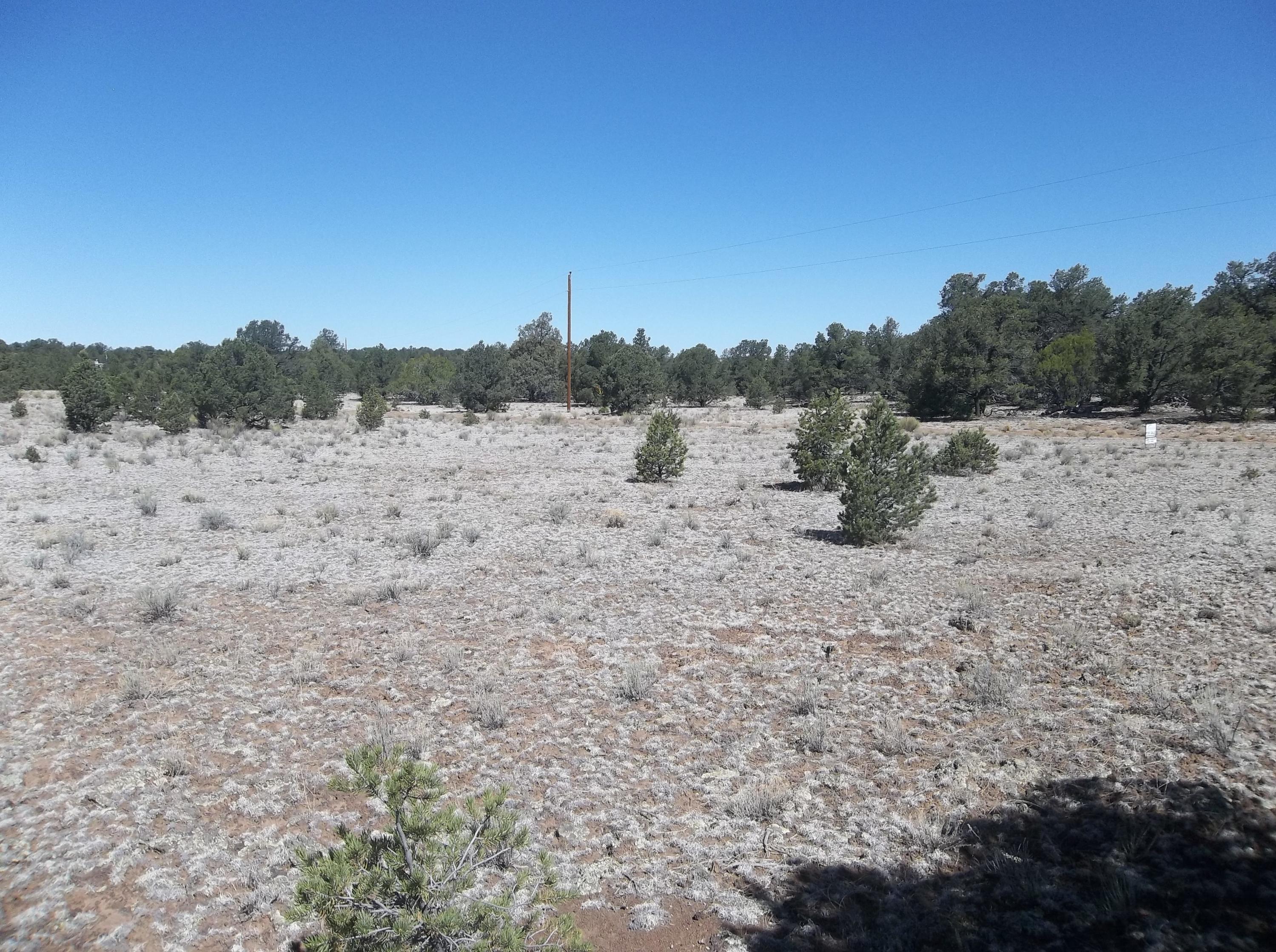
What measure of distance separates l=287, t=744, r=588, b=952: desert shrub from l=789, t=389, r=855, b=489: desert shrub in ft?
53.6

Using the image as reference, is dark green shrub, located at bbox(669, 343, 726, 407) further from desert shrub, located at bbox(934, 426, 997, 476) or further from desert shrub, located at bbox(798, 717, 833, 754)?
desert shrub, located at bbox(798, 717, 833, 754)

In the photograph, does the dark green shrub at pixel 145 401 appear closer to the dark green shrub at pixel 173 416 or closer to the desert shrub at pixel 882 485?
the dark green shrub at pixel 173 416

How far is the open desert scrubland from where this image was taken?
475 centimetres

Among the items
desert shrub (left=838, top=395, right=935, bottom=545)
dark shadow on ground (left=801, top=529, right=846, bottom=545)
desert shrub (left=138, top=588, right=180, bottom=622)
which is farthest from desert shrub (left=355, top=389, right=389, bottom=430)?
desert shrub (left=838, top=395, right=935, bottom=545)

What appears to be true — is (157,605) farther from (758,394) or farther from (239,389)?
(758,394)

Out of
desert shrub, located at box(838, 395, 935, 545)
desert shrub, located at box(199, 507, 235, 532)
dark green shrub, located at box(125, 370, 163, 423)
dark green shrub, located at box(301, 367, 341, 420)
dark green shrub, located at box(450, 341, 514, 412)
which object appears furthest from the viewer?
dark green shrub, located at box(450, 341, 514, 412)

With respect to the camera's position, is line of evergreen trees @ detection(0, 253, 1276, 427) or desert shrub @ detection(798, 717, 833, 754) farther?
line of evergreen trees @ detection(0, 253, 1276, 427)

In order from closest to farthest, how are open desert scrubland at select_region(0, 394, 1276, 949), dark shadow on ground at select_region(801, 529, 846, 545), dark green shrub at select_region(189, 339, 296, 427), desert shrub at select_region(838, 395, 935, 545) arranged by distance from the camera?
1. open desert scrubland at select_region(0, 394, 1276, 949)
2. desert shrub at select_region(838, 395, 935, 545)
3. dark shadow on ground at select_region(801, 529, 846, 545)
4. dark green shrub at select_region(189, 339, 296, 427)

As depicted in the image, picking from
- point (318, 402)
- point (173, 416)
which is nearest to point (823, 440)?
point (173, 416)

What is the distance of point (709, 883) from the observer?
14.9 feet

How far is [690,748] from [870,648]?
3.10 metres

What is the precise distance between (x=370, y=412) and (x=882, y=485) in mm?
33114

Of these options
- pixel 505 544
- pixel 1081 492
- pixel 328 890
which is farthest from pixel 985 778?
pixel 1081 492

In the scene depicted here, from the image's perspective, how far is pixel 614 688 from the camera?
7.41 m
